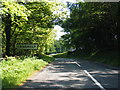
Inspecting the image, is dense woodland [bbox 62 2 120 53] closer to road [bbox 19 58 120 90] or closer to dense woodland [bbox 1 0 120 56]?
dense woodland [bbox 1 0 120 56]

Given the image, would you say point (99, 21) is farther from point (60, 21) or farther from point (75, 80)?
point (75, 80)

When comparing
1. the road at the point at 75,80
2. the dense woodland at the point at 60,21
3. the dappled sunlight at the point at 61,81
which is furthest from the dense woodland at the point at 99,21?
the dappled sunlight at the point at 61,81

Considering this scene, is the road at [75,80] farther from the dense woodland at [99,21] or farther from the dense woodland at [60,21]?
the dense woodland at [99,21]

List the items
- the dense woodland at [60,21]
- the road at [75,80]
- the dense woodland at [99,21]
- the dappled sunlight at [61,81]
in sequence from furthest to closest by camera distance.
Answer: the dense woodland at [99,21], the dense woodland at [60,21], the dappled sunlight at [61,81], the road at [75,80]

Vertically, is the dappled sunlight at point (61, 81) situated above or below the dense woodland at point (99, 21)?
below

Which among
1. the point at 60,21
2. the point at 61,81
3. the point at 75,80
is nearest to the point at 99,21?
the point at 60,21

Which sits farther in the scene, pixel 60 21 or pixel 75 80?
pixel 60 21

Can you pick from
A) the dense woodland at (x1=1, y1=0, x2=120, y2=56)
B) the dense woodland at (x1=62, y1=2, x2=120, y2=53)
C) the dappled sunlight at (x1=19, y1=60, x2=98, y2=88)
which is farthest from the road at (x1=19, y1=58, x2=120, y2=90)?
the dense woodland at (x1=62, y1=2, x2=120, y2=53)

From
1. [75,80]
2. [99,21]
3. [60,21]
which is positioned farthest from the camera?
[99,21]

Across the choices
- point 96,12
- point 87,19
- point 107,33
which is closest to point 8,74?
point 96,12

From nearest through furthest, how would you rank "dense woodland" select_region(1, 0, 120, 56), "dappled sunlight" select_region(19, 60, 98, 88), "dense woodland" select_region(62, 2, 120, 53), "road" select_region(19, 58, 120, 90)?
"road" select_region(19, 58, 120, 90), "dappled sunlight" select_region(19, 60, 98, 88), "dense woodland" select_region(1, 0, 120, 56), "dense woodland" select_region(62, 2, 120, 53)

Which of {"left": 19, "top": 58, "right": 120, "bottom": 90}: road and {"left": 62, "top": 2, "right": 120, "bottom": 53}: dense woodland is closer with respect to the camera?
{"left": 19, "top": 58, "right": 120, "bottom": 90}: road

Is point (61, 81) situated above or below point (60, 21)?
below

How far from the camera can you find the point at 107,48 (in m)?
33.3
